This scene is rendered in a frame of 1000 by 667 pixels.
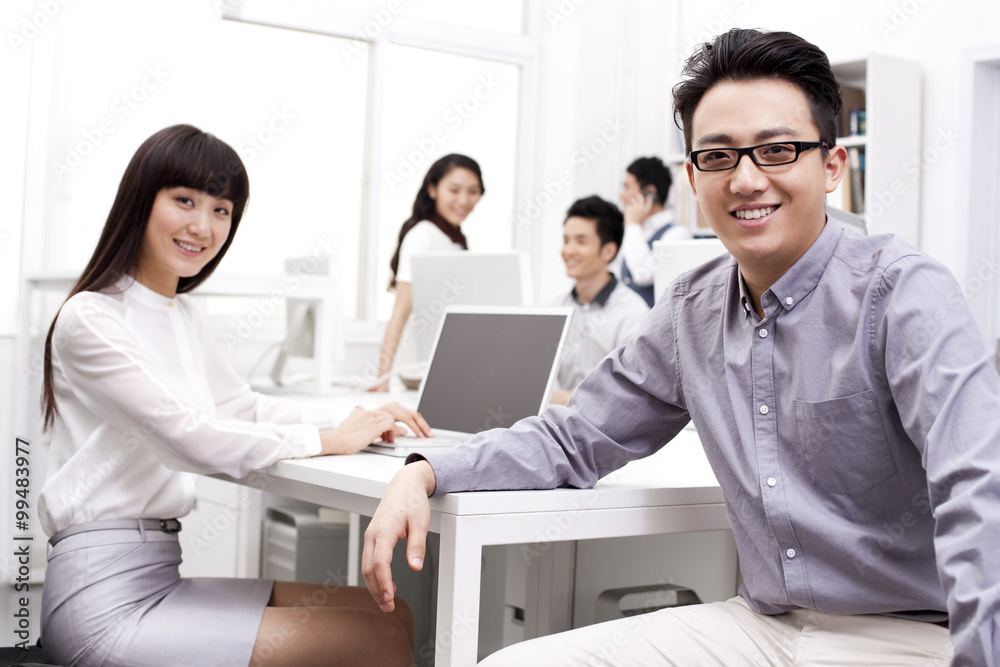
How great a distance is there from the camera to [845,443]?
40.7 inches

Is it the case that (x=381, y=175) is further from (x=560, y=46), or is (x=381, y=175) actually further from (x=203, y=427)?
(x=203, y=427)

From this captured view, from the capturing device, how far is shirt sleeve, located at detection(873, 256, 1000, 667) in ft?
2.63

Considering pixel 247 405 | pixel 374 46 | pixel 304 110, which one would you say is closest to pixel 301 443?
pixel 247 405

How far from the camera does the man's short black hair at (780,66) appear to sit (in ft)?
3.56

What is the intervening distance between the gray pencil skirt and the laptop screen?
509mm

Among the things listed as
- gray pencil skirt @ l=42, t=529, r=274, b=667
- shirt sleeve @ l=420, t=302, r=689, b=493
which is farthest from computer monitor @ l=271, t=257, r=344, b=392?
shirt sleeve @ l=420, t=302, r=689, b=493

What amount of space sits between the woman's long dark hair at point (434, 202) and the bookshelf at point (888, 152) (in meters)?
1.38

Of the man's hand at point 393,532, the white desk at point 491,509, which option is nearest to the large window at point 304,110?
the white desk at point 491,509

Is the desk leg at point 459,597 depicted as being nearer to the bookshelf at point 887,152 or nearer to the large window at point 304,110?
the large window at point 304,110

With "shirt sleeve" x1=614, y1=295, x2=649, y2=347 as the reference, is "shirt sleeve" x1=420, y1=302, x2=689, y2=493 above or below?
below

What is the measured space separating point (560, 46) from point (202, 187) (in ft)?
11.3

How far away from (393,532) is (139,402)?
48cm

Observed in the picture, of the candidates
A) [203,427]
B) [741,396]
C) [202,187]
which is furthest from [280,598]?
[741,396]

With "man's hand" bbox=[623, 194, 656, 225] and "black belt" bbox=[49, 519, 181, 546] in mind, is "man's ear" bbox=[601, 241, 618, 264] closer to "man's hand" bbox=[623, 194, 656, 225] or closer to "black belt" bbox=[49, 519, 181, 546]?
"man's hand" bbox=[623, 194, 656, 225]
